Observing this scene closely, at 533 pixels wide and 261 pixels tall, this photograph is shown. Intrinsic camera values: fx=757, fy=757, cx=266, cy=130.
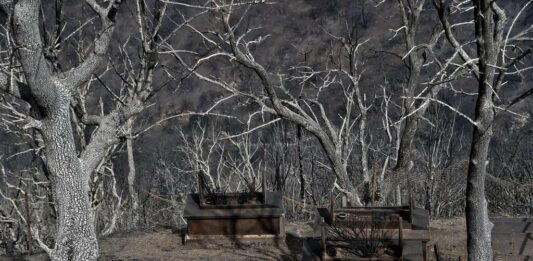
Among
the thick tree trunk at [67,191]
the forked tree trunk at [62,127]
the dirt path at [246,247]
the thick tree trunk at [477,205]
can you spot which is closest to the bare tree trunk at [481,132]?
the thick tree trunk at [477,205]

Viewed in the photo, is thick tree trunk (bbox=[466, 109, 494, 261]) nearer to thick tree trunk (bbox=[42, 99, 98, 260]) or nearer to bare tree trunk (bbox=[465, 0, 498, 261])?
bare tree trunk (bbox=[465, 0, 498, 261])

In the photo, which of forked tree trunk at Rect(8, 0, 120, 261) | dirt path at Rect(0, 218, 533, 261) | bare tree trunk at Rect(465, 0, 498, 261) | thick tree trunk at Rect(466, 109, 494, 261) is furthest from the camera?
dirt path at Rect(0, 218, 533, 261)

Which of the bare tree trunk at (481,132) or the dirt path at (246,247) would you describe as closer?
the bare tree trunk at (481,132)

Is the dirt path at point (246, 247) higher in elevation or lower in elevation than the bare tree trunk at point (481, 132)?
lower

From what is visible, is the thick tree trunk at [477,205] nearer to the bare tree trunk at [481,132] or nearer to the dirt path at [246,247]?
the bare tree trunk at [481,132]

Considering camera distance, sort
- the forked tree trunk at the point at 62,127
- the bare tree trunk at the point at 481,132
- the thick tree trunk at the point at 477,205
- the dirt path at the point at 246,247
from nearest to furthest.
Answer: the forked tree trunk at the point at 62,127 → the bare tree trunk at the point at 481,132 → the thick tree trunk at the point at 477,205 → the dirt path at the point at 246,247

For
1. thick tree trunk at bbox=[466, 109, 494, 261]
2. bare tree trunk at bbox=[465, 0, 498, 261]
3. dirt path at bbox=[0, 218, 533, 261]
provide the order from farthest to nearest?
dirt path at bbox=[0, 218, 533, 261]
thick tree trunk at bbox=[466, 109, 494, 261]
bare tree trunk at bbox=[465, 0, 498, 261]

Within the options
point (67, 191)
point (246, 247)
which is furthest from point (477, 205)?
point (67, 191)

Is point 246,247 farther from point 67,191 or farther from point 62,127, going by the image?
point 62,127

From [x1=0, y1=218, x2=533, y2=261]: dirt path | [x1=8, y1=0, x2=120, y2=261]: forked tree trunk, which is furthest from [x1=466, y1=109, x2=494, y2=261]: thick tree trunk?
[x1=8, y1=0, x2=120, y2=261]: forked tree trunk

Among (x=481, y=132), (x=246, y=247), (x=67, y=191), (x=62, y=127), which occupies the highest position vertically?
(x=62, y=127)

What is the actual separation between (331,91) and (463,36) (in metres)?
6.95

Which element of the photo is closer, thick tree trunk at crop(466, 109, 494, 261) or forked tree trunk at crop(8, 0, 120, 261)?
forked tree trunk at crop(8, 0, 120, 261)

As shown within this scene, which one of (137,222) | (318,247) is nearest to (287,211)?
(137,222)
